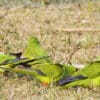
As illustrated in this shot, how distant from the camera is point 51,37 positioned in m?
4.75

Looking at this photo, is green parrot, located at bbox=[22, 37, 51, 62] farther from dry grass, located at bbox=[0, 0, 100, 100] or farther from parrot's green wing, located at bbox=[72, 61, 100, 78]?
parrot's green wing, located at bbox=[72, 61, 100, 78]

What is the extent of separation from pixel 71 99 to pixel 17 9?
2.92 metres

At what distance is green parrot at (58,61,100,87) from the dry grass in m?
0.10

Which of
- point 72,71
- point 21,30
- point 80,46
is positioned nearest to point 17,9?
point 21,30

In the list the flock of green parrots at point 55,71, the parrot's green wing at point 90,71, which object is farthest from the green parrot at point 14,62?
the parrot's green wing at point 90,71

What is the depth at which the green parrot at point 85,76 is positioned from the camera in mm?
3014

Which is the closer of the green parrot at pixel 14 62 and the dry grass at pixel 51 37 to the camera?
the green parrot at pixel 14 62

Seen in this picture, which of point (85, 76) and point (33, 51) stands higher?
point (33, 51)

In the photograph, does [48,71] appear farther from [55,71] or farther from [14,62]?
[14,62]

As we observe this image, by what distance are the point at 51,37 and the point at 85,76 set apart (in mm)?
1763

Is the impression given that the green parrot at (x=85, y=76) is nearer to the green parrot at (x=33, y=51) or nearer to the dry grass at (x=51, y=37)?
the dry grass at (x=51, y=37)

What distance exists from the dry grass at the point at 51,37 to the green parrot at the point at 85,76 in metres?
0.10

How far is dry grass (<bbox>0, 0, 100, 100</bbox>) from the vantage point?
3162mm

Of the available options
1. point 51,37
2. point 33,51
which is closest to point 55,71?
point 33,51
